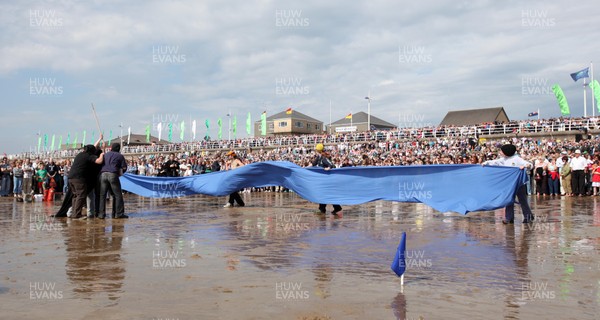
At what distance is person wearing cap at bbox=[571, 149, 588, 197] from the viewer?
60.7 ft

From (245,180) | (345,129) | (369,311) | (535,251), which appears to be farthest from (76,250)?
(345,129)

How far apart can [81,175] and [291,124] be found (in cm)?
8506

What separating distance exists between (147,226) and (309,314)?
681 centimetres

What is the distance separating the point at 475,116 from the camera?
78.5m

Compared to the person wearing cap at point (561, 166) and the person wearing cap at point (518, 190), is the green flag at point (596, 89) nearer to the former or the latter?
the person wearing cap at point (561, 166)

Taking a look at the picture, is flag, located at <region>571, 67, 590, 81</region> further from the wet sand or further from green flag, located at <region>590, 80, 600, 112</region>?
the wet sand

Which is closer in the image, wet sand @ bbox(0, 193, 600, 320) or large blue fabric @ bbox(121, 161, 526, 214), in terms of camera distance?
wet sand @ bbox(0, 193, 600, 320)

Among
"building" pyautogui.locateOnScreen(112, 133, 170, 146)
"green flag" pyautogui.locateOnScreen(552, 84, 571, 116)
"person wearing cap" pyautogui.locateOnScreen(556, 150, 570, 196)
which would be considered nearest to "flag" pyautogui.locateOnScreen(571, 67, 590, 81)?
"green flag" pyautogui.locateOnScreen(552, 84, 571, 116)

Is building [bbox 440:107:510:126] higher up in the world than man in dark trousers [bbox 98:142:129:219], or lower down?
higher up

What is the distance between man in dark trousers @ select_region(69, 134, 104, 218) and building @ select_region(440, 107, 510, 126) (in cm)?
7106

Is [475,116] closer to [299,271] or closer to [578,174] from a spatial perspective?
[578,174]

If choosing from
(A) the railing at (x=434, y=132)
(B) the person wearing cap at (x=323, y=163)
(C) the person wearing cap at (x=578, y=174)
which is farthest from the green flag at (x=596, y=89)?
(B) the person wearing cap at (x=323, y=163)

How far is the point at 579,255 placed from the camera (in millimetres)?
6516

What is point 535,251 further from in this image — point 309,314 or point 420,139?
→ point 420,139
